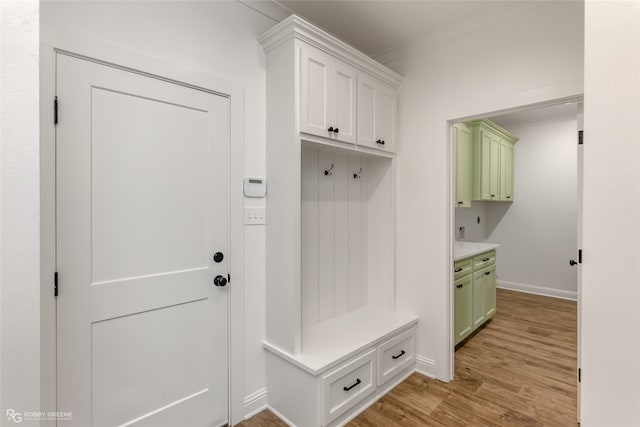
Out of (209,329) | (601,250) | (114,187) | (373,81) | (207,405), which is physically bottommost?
(207,405)

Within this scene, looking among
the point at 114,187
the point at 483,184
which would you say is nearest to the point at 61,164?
the point at 114,187

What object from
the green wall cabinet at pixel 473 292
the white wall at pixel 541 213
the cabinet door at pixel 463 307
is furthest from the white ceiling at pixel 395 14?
the white wall at pixel 541 213

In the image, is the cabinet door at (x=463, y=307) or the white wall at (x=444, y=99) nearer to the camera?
the white wall at (x=444, y=99)

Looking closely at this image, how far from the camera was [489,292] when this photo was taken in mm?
3645

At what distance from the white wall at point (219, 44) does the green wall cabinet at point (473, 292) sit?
1.88 metres

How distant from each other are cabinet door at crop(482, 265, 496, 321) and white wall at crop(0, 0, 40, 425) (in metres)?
3.69

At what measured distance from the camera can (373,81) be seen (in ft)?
8.09

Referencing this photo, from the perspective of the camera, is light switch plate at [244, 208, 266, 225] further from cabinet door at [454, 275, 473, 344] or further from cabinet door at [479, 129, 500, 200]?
cabinet door at [479, 129, 500, 200]

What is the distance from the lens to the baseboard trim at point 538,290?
15.1 ft

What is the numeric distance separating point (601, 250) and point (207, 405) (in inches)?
81.0

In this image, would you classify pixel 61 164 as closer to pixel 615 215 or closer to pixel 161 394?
pixel 161 394

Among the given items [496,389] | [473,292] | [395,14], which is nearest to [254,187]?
[395,14]

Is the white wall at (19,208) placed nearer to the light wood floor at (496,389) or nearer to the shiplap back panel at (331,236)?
the light wood floor at (496,389)

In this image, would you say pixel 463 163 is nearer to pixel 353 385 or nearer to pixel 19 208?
pixel 353 385
